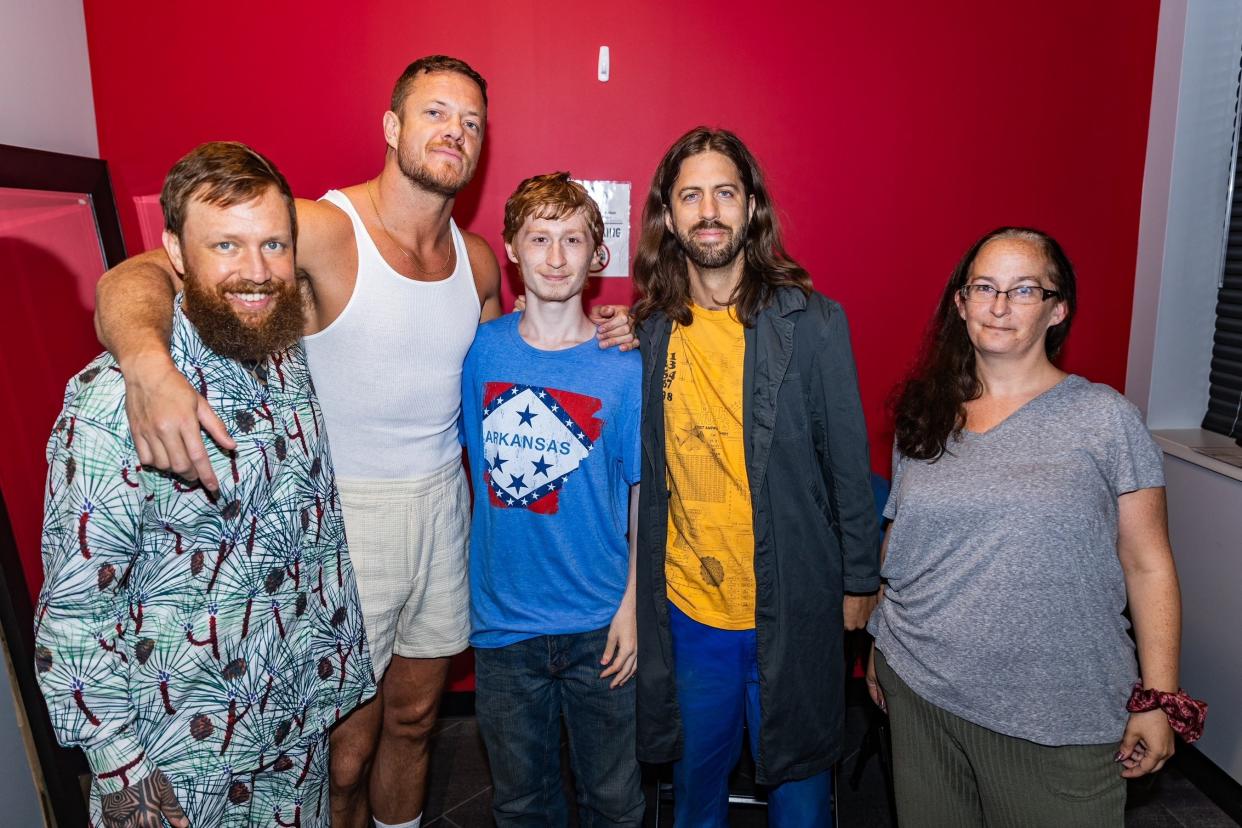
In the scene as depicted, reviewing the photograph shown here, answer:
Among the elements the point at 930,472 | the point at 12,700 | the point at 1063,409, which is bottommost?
the point at 12,700

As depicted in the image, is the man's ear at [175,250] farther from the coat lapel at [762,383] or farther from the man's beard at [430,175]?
the coat lapel at [762,383]

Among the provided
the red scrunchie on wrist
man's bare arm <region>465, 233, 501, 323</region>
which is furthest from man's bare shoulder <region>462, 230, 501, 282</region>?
the red scrunchie on wrist

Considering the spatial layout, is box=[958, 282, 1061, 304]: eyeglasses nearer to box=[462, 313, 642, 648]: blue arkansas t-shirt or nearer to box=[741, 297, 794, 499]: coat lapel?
box=[741, 297, 794, 499]: coat lapel

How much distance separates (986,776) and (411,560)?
4.56 feet

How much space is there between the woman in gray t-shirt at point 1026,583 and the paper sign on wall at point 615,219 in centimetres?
132

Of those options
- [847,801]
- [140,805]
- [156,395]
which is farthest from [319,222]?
[847,801]

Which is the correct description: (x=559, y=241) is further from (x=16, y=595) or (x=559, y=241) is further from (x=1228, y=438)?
(x=1228, y=438)

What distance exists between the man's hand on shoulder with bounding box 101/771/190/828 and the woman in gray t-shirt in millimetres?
1445

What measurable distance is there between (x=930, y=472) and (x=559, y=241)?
98cm

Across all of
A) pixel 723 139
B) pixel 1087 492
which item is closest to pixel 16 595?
pixel 723 139

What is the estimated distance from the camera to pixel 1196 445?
8.73 feet

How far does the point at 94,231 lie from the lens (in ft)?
7.95

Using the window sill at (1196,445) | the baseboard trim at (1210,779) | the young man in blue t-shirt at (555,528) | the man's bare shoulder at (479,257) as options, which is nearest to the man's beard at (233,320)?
the young man in blue t-shirt at (555,528)

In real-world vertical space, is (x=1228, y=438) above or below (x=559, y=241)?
below
